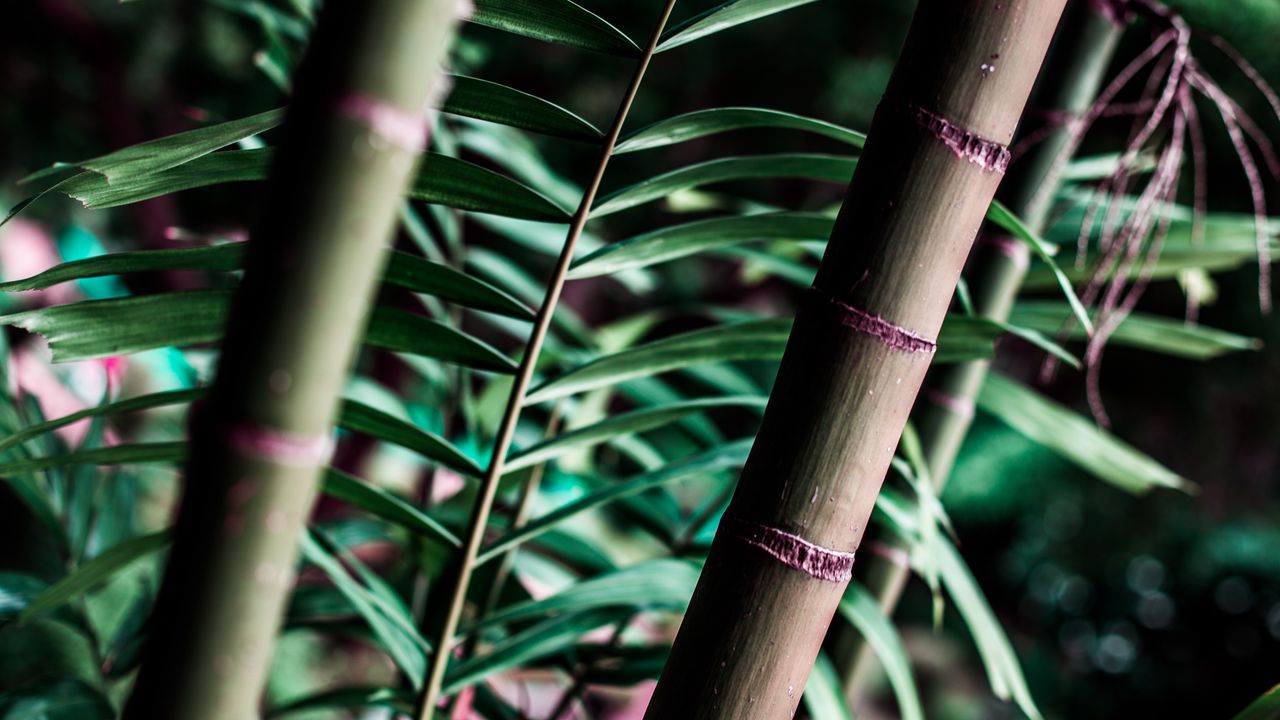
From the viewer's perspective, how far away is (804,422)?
0.21 metres

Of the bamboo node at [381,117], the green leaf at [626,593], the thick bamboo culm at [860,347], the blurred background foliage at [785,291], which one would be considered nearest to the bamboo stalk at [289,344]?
the bamboo node at [381,117]

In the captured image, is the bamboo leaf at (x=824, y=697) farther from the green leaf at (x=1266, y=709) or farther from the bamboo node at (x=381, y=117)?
the bamboo node at (x=381, y=117)

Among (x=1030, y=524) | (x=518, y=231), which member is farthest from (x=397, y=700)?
(x=1030, y=524)

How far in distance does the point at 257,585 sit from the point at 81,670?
57.3 inches

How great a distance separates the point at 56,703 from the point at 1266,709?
419mm

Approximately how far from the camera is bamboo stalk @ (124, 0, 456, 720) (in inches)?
4.9

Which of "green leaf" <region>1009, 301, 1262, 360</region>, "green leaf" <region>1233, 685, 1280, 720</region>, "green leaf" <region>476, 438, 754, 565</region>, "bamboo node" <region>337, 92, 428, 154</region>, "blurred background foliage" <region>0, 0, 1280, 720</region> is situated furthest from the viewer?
"blurred background foliage" <region>0, 0, 1280, 720</region>

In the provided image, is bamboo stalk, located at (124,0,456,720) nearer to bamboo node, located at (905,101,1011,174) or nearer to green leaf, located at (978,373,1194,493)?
bamboo node, located at (905,101,1011,174)

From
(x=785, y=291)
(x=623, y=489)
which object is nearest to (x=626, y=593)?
(x=623, y=489)

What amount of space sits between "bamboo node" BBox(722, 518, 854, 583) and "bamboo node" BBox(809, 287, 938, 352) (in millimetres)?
51

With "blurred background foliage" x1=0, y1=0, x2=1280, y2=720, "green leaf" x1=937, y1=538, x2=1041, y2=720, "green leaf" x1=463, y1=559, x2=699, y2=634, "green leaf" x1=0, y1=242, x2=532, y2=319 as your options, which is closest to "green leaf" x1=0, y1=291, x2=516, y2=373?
"green leaf" x1=0, y1=242, x2=532, y2=319

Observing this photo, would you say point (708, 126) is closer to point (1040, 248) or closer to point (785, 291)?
point (1040, 248)

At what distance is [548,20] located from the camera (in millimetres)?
280

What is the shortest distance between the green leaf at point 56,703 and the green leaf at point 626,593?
0.52ft
